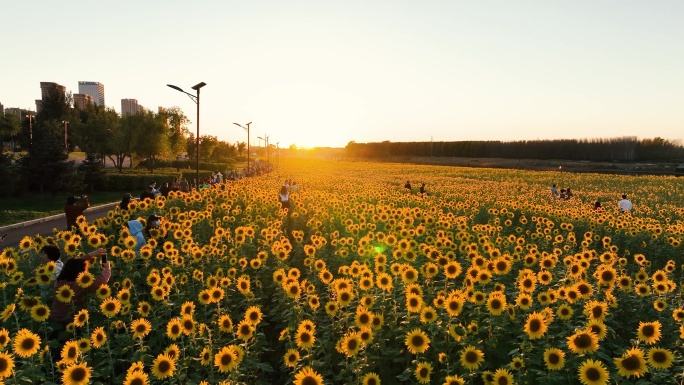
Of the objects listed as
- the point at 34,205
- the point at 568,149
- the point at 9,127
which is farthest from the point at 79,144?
the point at 568,149

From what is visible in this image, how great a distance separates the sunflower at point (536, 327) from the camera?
15.6 feet

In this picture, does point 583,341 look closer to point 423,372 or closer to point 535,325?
point 535,325

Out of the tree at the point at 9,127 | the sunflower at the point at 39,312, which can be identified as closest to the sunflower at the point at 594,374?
the sunflower at the point at 39,312

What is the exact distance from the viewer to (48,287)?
299 inches

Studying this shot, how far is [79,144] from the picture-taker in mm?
55500

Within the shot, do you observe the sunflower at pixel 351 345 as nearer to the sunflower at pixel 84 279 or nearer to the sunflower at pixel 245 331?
the sunflower at pixel 245 331

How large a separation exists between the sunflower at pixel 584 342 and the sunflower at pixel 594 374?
193 mm

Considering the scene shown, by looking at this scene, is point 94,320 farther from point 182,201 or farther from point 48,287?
point 182,201

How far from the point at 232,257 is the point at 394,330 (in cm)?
424

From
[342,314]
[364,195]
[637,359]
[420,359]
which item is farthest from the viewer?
[364,195]

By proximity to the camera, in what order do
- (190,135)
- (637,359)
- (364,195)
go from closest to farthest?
(637,359) < (364,195) < (190,135)

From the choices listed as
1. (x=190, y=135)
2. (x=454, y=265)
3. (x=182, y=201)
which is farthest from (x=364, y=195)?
(x=190, y=135)

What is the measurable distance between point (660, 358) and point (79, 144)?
63895 millimetres

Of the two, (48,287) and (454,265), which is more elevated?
(454,265)
